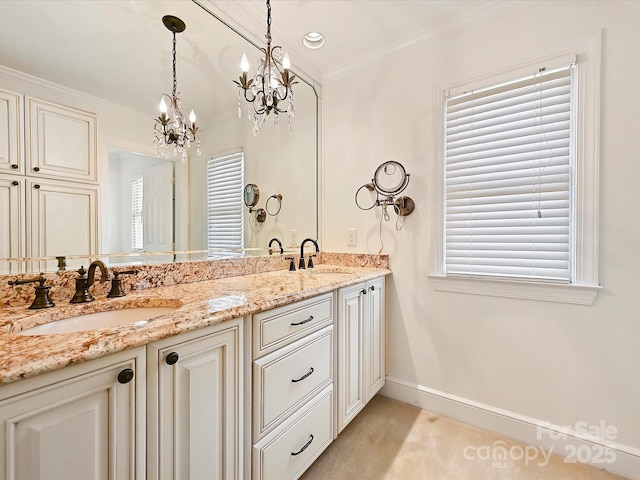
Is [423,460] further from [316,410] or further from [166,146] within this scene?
[166,146]

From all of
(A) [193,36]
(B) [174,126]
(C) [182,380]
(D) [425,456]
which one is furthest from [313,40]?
(D) [425,456]

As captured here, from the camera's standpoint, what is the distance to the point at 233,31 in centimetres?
176

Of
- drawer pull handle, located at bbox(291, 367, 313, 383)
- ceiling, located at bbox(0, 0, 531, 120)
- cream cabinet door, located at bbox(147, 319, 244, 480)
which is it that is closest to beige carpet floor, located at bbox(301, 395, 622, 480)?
drawer pull handle, located at bbox(291, 367, 313, 383)

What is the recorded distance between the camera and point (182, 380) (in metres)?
0.85

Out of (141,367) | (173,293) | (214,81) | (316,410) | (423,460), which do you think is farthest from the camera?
(214,81)

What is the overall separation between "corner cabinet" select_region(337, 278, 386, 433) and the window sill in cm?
43

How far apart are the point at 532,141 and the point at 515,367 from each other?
130 centimetres

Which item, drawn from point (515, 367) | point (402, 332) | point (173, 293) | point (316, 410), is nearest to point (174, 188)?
point (173, 293)

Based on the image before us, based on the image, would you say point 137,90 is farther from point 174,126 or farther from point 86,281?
point 86,281

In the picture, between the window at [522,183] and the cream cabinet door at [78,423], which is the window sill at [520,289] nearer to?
the window at [522,183]

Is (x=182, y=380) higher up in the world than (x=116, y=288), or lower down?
lower down

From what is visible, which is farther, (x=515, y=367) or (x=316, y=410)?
(x=515, y=367)

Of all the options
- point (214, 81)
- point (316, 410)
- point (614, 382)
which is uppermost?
point (214, 81)

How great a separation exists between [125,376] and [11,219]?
0.77m
